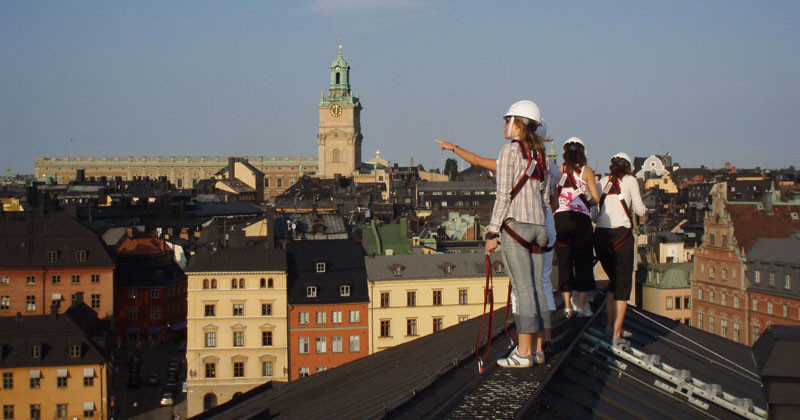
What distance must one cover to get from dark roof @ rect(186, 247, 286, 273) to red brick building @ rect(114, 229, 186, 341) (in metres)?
13.4

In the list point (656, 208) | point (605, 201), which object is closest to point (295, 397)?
point (605, 201)

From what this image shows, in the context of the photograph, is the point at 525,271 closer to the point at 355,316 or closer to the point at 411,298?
the point at 411,298

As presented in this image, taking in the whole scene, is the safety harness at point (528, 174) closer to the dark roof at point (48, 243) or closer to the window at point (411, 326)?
the window at point (411, 326)

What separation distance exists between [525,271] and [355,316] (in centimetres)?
3647

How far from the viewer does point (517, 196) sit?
26.0 ft

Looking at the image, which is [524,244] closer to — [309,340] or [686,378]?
[686,378]

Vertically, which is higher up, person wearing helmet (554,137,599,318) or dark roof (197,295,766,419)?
person wearing helmet (554,137,599,318)

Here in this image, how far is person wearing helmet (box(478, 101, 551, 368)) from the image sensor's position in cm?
791

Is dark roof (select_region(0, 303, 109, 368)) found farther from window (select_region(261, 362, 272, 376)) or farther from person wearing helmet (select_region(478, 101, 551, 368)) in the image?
person wearing helmet (select_region(478, 101, 551, 368))

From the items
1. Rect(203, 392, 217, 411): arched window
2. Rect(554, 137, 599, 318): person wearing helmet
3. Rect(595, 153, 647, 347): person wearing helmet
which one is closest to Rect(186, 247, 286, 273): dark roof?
Rect(203, 392, 217, 411): arched window

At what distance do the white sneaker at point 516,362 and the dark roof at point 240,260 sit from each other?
3601 centimetres

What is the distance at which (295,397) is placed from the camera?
13391 mm

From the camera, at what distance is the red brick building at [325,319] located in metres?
43.7

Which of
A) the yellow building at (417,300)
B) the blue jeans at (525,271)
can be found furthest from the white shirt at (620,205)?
the yellow building at (417,300)
